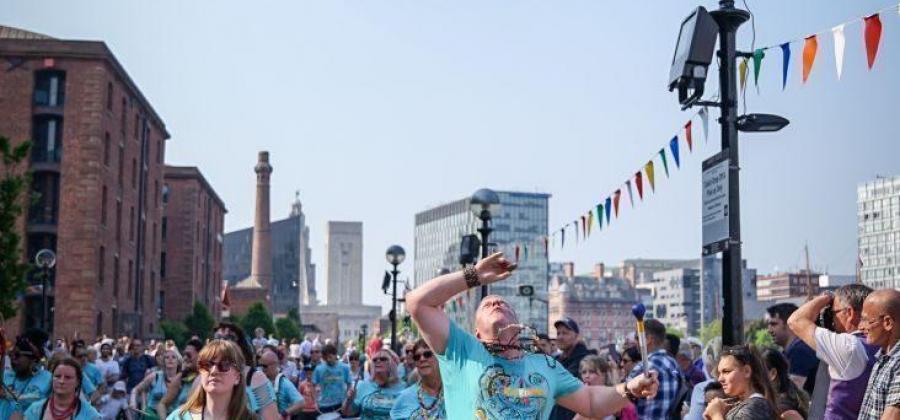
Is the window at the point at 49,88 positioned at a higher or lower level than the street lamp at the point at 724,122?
higher

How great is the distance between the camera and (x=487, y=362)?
19.0ft

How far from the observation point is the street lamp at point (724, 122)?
32.0 feet

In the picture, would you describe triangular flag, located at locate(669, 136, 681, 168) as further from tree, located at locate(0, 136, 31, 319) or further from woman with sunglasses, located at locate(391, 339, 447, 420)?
tree, located at locate(0, 136, 31, 319)

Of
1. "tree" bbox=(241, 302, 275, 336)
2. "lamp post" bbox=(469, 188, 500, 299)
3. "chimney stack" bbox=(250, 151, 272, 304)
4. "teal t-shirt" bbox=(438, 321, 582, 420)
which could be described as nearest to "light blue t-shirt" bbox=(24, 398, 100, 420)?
"teal t-shirt" bbox=(438, 321, 582, 420)

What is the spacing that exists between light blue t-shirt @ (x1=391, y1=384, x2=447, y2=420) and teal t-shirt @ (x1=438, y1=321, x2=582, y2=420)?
3093 millimetres

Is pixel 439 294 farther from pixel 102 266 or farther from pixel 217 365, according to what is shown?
pixel 102 266

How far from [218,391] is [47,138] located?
49.2 m

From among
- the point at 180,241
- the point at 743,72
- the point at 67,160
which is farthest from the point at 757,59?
the point at 180,241

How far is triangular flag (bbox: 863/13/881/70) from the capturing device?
9953 mm

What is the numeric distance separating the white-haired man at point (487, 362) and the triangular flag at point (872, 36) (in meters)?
5.30

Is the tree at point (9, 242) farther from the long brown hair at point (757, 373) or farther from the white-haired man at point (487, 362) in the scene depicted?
the white-haired man at point (487, 362)

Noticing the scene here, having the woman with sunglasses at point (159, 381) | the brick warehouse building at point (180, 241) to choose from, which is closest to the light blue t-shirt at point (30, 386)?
the woman with sunglasses at point (159, 381)

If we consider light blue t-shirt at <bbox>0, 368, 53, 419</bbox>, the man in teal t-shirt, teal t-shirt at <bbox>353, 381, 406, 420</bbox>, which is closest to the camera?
light blue t-shirt at <bbox>0, 368, 53, 419</bbox>

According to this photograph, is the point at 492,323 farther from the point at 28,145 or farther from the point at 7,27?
the point at 7,27
